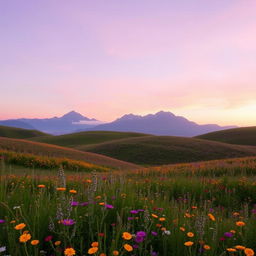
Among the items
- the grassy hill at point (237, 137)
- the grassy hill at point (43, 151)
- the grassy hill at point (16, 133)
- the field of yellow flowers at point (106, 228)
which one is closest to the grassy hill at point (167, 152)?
the grassy hill at point (43, 151)

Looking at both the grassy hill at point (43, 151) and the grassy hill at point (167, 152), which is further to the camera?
the grassy hill at point (167, 152)

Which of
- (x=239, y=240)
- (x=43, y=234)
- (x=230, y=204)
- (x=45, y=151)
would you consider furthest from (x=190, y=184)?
(x=45, y=151)

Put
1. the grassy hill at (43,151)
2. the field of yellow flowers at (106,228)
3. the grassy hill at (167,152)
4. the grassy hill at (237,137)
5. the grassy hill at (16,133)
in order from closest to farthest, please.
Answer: the field of yellow flowers at (106,228) → the grassy hill at (43,151) → the grassy hill at (167,152) → the grassy hill at (237,137) → the grassy hill at (16,133)

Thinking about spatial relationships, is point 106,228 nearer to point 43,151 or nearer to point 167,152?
point 43,151

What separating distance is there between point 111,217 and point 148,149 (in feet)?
172

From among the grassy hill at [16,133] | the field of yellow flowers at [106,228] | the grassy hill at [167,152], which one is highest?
the field of yellow flowers at [106,228]

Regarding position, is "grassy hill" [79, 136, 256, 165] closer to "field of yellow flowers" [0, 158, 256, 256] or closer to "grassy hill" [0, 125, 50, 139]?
"field of yellow flowers" [0, 158, 256, 256]

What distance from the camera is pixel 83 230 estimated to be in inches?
141

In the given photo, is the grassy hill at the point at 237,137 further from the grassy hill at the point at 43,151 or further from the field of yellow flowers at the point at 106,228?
the field of yellow flowers at the point at 106,228

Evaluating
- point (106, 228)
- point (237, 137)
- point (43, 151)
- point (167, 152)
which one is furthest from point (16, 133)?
point (106, 228)

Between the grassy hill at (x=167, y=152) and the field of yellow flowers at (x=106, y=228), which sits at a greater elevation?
the field of yellow flowers at (x=106, y=228)

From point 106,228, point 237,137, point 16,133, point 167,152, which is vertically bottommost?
point 167,152

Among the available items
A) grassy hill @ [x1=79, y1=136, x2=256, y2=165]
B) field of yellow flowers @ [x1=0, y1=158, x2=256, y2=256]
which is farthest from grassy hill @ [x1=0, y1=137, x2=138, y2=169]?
field of yellow flowers @ [x1=0, y1=158, x2=256, y2=256]

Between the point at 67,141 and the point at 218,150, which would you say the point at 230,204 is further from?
the point at 67,141
